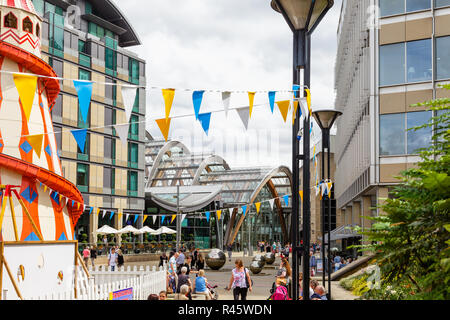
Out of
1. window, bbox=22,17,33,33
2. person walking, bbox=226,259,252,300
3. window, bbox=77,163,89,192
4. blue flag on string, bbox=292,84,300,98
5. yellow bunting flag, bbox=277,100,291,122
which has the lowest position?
person walking, bbox=226,259,252,300

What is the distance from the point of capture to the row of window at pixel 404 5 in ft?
100

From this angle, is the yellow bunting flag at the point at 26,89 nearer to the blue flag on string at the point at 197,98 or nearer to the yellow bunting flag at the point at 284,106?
the blue flag on string at the point at 197,98

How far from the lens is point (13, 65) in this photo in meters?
11.8

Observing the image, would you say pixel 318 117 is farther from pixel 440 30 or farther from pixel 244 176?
pixel 244 176

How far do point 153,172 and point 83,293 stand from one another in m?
66.9

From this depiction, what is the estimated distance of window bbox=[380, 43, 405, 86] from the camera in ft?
103

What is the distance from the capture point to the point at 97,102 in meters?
54.4

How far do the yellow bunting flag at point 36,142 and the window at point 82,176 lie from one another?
41.7 m

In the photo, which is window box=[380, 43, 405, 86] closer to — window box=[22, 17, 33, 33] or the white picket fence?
the white picket fence

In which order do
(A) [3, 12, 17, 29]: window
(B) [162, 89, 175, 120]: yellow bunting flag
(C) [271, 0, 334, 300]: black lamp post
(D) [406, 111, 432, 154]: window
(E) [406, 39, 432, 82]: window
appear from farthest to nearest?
1. (D) [406, 111, 432, 154]: window
2. (E) [406, 39, 432, 82]: window
3. (A) [3, 12, 17, 29]: window
4. (B) [162, 89, 175, 120]: yellow bunting flag
5. (C) [271, 0, 334, 300]: black lamp post

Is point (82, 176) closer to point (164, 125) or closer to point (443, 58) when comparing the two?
point (443, 58)

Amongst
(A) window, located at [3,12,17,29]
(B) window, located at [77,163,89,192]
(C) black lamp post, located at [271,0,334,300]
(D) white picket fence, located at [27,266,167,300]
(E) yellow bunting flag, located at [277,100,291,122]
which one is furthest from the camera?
(B) window, located at [77,163,89,192]

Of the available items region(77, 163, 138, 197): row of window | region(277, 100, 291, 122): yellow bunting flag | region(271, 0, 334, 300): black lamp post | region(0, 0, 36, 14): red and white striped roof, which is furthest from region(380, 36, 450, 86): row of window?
region(77, 163, 138, 197): row of window

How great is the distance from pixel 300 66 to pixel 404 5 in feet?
86.6
